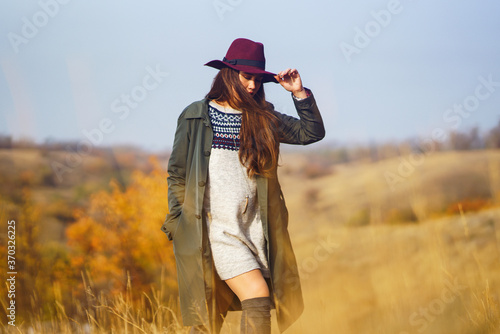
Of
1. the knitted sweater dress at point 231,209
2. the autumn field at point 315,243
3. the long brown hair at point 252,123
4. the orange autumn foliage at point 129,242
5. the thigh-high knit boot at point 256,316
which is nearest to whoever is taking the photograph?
the thigh-high knit boot at point 256,316

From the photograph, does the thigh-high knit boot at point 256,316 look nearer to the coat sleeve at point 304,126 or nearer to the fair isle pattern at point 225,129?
the fair isle pattern at point 225,129

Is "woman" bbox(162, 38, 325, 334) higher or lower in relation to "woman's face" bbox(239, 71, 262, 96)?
lower

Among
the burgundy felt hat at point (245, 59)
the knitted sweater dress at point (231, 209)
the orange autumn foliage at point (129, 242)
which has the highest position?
the burgundy felt hat at point (245, 59)

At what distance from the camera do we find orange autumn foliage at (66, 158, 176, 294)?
15.2 m

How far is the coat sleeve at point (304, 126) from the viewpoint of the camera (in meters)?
2.93

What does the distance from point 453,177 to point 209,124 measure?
20.9 meters

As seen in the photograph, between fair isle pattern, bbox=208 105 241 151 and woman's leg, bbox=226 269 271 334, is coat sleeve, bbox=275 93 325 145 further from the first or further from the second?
woman's leg, bbox=226 269 271 334

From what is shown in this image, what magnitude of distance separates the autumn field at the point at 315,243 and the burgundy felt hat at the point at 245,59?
663mm

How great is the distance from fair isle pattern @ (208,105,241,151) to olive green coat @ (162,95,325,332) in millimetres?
39

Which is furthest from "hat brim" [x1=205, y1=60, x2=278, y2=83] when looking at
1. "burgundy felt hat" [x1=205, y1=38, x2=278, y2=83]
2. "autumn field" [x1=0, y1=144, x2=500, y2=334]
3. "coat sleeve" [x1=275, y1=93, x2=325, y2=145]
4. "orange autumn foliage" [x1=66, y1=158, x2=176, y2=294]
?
"orange autumn foliage" [x1=66, y1=158, x2=176, y2=294]

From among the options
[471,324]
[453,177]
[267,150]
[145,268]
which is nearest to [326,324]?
[471,324]

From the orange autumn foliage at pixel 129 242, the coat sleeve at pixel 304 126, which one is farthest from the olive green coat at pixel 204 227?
the orange autumn foliage at pixel 129 242

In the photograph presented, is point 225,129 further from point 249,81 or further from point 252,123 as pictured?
point 249,81

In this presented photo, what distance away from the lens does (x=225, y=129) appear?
2850 millimetres
